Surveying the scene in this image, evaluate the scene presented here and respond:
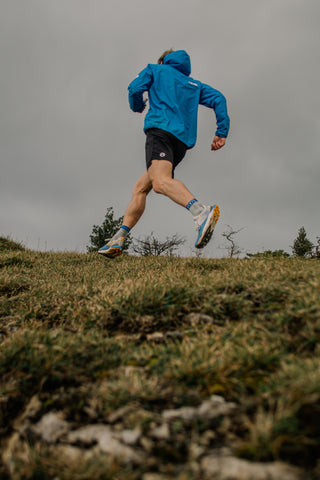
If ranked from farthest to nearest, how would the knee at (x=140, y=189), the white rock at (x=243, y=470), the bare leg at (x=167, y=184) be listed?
the knee at (x=140, y=189), the bare leg at (x=167, y=184), the white rock at (x=243, y=470)

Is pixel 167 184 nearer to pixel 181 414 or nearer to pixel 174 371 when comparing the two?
pixel 174 371

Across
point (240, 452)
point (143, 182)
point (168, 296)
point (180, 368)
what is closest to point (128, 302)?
point (168, 296)

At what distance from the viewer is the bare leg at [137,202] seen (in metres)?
6.55

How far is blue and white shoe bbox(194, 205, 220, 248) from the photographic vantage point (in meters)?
4.98

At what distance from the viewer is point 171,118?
18.9ft

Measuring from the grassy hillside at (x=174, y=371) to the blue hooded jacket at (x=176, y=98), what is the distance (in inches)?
134

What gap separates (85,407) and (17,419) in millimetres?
416

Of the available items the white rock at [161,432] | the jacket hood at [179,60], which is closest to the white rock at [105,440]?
the white rock at [161,432]

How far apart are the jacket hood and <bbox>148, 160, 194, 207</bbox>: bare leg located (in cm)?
210

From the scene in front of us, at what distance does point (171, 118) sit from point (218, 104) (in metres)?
1.11

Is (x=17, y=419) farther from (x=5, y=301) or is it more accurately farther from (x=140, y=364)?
(x=5, y=301)

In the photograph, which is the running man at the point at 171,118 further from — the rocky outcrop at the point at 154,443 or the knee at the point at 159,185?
the rocky outcrop at the point at 154,443

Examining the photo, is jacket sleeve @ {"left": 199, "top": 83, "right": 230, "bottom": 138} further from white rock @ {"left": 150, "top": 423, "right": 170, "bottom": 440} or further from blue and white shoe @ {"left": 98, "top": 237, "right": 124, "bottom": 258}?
white rock @ {"left": 150, "top": 423, "right": 170, "bottom": 440}

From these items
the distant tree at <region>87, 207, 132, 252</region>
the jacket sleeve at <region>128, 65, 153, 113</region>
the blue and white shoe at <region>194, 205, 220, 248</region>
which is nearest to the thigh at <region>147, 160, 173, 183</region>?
the blue and white shoe at <region>194, 205, 220, 248</region>
